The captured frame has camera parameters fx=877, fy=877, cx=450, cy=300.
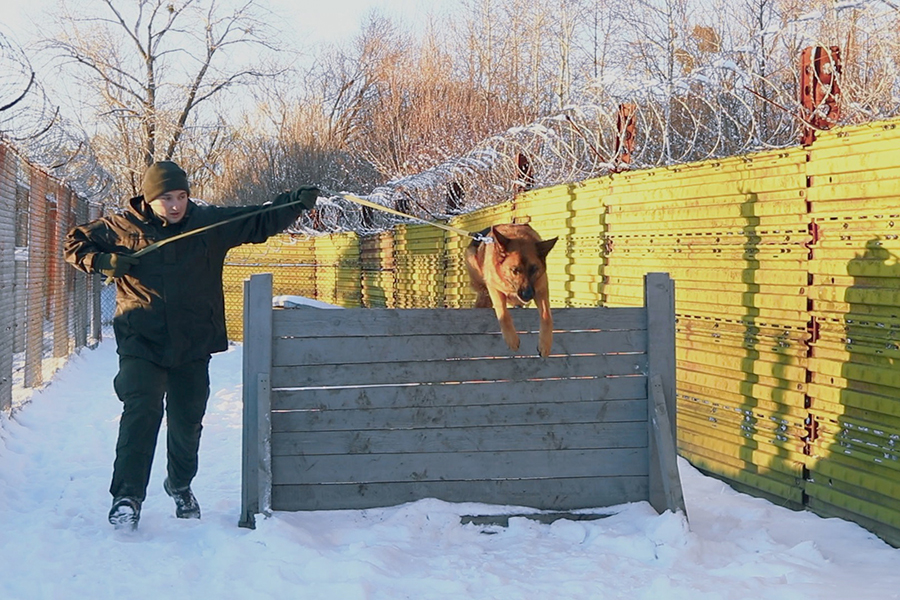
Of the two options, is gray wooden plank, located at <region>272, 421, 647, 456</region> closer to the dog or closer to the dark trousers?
the dog

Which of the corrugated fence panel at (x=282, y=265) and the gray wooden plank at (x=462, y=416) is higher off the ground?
the corrugated fence panel at (x=282, y=265)

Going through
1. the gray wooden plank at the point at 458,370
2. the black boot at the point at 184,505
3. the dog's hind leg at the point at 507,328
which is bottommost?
the black boot at the point at 184,505

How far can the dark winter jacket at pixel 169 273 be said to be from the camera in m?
4.80

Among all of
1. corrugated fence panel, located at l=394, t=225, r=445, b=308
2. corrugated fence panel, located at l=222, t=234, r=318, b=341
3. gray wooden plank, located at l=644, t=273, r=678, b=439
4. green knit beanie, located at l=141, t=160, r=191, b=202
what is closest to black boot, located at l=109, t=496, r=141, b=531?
green knit beanie, located at l=141, t=160, r=191, b=202

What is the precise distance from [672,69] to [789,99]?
17450 millimetres

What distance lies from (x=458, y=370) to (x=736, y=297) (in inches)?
86.6

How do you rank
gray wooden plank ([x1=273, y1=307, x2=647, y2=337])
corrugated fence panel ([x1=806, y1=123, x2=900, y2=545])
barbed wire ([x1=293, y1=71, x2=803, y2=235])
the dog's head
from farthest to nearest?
barbed wire ([x1=293, y1=71, x2=803, y2=235]) → the dog's head → gray wooden plank ([x1=273, y1=307, x2=647, y2=337]) → corrugated fence panel ([x1=806, y1=123, x2=900, y2=545])

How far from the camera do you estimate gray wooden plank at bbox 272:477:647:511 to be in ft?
15.7

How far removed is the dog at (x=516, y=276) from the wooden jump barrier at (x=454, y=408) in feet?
0.38

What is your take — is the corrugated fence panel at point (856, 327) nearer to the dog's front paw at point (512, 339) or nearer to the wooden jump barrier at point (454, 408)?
the wooden jump barrier at point (454, 408)

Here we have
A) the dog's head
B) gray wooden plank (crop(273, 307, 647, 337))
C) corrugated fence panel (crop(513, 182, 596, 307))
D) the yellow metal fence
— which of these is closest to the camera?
the yellow metal fence

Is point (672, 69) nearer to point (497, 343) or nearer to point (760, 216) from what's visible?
point (760, 216)

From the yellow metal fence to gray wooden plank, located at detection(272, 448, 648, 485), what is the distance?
115 centimetres

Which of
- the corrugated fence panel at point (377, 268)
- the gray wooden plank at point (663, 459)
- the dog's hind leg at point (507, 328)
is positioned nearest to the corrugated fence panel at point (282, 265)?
the corrugated fence panel at point (377, 268)
